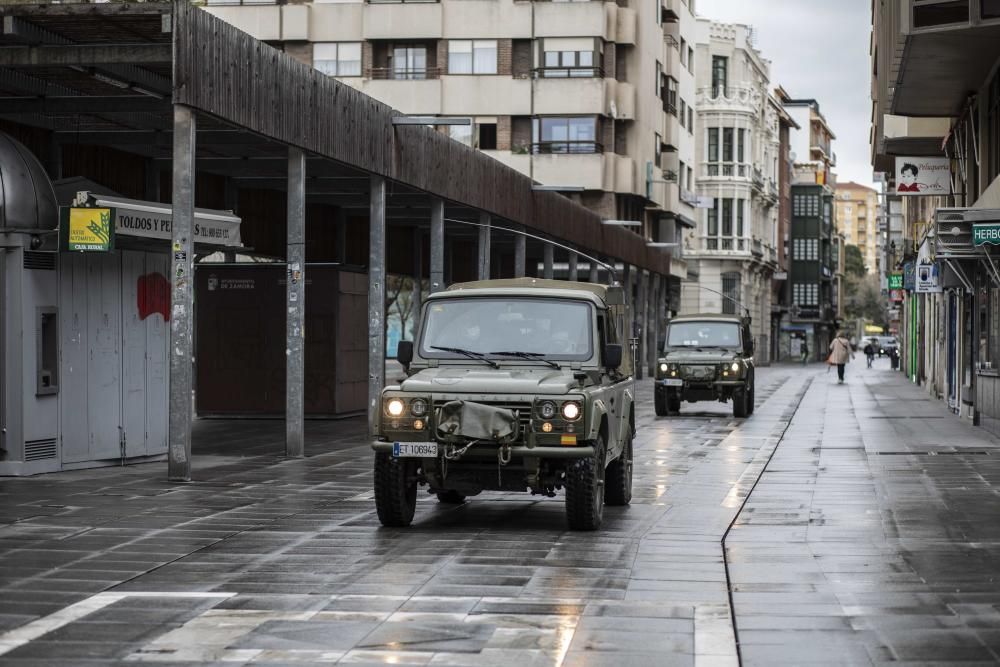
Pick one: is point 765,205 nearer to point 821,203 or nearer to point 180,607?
point 821,203

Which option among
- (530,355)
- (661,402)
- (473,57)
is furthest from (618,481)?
(473,57)

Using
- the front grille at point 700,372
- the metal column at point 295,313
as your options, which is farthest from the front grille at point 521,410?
the front grille at point 700,372

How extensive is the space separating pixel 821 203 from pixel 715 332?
103480 mm

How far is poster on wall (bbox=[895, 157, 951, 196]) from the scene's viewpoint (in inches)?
1452

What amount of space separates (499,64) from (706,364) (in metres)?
31.5

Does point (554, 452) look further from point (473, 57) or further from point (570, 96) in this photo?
point (473, 57)

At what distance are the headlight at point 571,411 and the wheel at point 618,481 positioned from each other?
8.22ft

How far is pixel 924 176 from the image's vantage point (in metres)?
37.3

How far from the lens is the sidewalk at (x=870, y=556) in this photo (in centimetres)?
835

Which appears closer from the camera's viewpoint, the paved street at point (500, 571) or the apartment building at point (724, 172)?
the paved street at point (500, 571)

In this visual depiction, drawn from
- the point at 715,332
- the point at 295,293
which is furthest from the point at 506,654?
the point at 715,332

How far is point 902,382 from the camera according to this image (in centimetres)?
5956

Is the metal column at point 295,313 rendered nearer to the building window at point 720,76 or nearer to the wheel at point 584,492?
the wheel at point 584,492

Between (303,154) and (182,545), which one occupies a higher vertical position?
(303,154)
